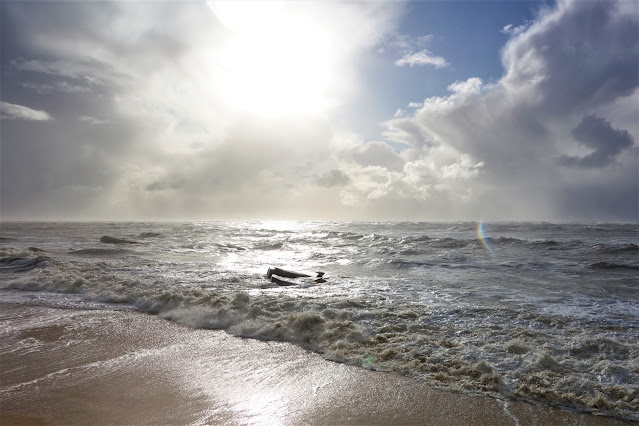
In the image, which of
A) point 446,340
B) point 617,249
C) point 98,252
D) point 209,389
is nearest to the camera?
point 209,389

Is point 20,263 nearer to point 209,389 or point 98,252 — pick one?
point 98,252

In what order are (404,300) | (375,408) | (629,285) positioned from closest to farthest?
(375,408)
(404,300)
(629,285)

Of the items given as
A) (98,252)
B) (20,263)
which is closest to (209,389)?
(20,263)

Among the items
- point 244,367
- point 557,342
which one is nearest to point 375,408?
point 244,367

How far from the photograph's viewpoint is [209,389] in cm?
445

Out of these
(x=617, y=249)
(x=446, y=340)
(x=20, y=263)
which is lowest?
(x=20, y=263)

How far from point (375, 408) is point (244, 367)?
2073 mm

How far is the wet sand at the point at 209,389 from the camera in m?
3.84

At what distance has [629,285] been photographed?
11484 mm

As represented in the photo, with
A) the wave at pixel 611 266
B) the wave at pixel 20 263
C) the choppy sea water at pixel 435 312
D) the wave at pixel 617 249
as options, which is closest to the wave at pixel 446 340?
the choppy sea water at pixel 435 312

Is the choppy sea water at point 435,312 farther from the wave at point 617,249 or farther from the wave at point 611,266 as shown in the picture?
the wave at point 617,249

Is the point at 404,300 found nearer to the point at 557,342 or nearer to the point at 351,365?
the point at 557,342

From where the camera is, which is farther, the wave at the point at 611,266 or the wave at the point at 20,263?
the wave at the point at 20,263

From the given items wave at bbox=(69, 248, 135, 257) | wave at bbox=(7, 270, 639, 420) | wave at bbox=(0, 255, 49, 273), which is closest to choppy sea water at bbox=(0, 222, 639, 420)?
wave at bbox=(7, 270, 639, 420)
